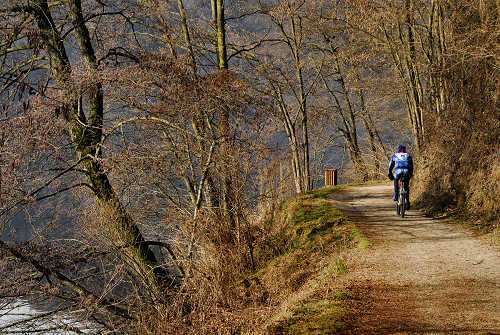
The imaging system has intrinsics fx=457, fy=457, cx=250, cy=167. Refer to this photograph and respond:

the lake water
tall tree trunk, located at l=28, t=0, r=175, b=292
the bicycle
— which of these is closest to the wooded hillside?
tall tree trunk, located at l=28, t=0, r=175, b=292

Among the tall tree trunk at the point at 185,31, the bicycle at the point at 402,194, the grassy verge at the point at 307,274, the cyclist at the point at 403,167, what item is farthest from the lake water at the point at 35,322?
the tall tree trunk at the point at 185,31

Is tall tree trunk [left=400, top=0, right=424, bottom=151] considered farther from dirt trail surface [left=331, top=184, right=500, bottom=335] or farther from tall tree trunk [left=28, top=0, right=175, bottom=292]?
tall tree trunk [left=28, top=0, right=175, bottom=292]

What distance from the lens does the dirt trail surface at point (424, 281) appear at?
540 centimetres

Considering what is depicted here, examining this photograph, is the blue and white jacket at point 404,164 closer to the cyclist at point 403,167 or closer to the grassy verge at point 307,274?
the cyclist at point 403,167

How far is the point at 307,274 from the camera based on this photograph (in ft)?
30.6

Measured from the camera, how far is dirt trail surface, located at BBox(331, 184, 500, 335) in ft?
17.7

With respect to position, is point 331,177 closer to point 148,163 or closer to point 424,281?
point 148,163

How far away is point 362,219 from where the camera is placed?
40.7 feet

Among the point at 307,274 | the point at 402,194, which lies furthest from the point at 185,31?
the point at 307,274

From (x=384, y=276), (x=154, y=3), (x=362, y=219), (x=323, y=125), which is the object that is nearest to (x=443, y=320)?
(x=384, y=276)

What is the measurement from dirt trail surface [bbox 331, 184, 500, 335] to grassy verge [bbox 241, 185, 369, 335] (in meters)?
0.31

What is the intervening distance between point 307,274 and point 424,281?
108 inches

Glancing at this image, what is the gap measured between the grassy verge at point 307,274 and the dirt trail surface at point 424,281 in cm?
31

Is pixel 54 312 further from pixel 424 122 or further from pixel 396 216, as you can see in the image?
pixel 424 122
